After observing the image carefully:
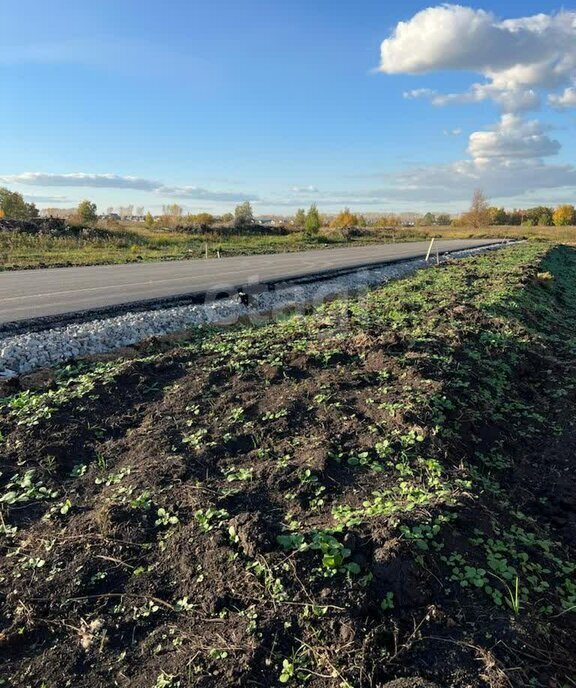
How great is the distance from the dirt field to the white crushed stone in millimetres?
940

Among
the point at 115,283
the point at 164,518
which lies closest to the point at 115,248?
the point at 115,283

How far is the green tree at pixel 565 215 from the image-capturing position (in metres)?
101

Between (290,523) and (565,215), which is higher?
(565,215)

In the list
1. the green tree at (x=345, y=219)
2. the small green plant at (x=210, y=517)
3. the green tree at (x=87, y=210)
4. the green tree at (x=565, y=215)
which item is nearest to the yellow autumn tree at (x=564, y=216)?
the green tree at (x=565, y=215)

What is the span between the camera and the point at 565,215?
10219 cm

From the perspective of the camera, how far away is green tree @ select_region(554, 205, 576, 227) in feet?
331

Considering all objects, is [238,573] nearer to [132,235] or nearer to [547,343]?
[547,343]

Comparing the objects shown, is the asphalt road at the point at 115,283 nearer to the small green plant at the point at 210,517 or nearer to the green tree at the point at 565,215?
the small green plant at the point at 210,517

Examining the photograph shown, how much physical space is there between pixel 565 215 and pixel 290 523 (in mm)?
115411

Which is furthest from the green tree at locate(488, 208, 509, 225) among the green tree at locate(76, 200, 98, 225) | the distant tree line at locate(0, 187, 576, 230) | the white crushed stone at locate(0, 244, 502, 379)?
the white crushed stone at locate(0, 244, 502, 379)

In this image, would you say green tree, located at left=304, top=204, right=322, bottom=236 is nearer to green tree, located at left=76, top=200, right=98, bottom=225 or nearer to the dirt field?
green tree, located at left=76, top=200, right=98, bottom=225

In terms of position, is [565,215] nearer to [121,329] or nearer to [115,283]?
[115,283]

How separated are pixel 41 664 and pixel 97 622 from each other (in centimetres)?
32

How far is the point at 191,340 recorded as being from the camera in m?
8.61
